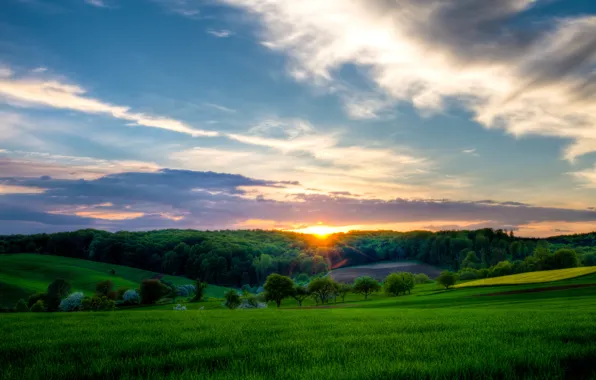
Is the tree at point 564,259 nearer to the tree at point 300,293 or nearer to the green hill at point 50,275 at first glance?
the tree at point 300,293

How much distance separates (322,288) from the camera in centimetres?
11288

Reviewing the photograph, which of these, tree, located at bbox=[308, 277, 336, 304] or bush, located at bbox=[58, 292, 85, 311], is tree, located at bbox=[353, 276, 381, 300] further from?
bush, located at bbox=[58, 292, 85, 311]

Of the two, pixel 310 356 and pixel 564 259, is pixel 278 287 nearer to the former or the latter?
pixel 310 356

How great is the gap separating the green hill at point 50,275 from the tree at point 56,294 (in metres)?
22.7

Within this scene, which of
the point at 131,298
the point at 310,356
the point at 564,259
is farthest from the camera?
the point at 564,259

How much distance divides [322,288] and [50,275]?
383ft

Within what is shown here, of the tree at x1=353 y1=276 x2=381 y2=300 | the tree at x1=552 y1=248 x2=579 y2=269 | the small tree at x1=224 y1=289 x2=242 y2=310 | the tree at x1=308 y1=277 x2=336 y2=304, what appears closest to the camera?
the small tree at x1=224 y1=289 x2=242 y2=310

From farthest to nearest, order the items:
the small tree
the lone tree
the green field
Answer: the lone tree → the small tree → the green field

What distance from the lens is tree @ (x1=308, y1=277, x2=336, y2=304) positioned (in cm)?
11194

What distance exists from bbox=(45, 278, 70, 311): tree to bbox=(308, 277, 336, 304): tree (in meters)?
66.4

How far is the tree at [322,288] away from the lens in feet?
367

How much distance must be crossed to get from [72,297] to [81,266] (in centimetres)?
10748

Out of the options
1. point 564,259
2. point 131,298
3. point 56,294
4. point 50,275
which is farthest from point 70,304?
point 564,259

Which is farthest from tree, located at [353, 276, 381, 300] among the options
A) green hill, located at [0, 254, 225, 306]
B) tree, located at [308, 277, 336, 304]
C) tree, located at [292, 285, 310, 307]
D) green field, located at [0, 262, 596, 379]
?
green field, located at [0, 262, 596, 379]
